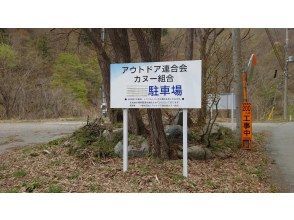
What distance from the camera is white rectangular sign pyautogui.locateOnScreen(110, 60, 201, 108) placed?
261 inches

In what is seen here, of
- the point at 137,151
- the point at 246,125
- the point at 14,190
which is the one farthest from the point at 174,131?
the point at 14,190

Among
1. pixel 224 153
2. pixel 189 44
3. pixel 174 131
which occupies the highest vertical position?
pixel 189 44

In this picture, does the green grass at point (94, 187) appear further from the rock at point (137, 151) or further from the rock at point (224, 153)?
the rock at point (224, 153)

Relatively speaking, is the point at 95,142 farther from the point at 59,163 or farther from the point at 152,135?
the point at 152,135

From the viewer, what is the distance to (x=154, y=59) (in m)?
7.46

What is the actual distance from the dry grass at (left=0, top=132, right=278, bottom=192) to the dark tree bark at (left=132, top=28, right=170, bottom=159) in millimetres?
271

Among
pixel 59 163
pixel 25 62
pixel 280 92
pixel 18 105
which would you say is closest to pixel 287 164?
pixel 59 163

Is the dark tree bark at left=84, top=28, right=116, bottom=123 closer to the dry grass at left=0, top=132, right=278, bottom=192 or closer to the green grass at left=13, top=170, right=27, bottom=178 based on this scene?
the dry grass at left=0, top=132, right=278, bottom=192

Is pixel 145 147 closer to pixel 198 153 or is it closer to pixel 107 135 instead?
pixel 198 153

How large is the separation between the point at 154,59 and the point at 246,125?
152 inches

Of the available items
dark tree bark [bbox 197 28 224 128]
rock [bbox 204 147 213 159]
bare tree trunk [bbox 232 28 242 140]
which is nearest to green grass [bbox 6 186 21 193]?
rock [bbox 204 147 213 159]

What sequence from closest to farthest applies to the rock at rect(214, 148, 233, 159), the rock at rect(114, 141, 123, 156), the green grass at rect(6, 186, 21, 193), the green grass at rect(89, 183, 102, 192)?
the green grass at rect(89, 183, 102, 192) < the green grass at rect(6, 186, 21, 193) < the rock at rect(114, 141, 123, 156) < the rock at rect(214, 148, 233, 159)

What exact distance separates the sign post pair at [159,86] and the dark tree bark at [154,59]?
0.50m

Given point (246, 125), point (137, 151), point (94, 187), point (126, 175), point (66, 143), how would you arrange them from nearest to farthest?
point (94, 187)
point (126, 175)
point (137, 151)
point (66, 143)
point (246, 125)
